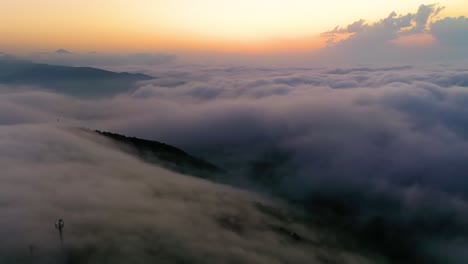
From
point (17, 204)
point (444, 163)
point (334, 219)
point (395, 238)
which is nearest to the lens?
point (17, 204)

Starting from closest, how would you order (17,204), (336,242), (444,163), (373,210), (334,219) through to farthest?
(17,204) → (336,242) → (334,219) → (373,210) → (444,163)

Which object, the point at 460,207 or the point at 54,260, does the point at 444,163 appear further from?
the point at 54,260

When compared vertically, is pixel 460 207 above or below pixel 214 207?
below

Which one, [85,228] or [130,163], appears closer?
[85,228]

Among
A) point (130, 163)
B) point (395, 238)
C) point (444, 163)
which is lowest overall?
point (395, 238)

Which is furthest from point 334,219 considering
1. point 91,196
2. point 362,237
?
point 91,196

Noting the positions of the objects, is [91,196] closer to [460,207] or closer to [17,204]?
[17,204]
